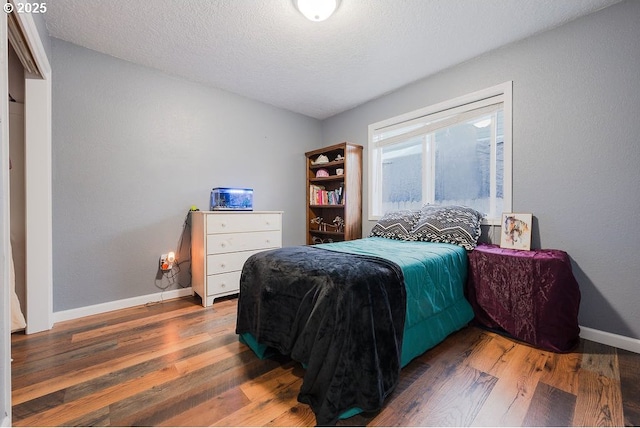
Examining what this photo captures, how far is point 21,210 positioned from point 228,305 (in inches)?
66.9

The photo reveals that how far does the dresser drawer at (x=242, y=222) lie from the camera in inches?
94.4

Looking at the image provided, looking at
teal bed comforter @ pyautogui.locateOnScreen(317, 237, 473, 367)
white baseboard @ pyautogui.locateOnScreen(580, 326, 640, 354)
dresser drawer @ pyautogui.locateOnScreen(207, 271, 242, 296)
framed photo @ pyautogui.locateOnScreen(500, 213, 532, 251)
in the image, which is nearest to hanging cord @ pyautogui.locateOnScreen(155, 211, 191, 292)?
dresser drawer @ pyautogui.locateOnScreen(207, 271, 242, 296)

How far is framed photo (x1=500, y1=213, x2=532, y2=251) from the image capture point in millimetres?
1968

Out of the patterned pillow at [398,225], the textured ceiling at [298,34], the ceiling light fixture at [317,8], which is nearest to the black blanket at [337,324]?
the patterned pillow at [398,225]

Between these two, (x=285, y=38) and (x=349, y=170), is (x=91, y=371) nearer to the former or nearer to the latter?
(x=285, y=38)

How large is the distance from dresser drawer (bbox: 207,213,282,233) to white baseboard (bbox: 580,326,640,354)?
8.69 feet

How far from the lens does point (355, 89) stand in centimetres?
292

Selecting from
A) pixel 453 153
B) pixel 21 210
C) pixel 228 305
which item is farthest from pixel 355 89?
pixel 21 210

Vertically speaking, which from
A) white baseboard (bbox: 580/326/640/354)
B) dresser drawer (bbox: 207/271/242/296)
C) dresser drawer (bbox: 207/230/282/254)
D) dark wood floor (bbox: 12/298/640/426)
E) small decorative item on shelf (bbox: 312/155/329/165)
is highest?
small decorative item on shelf (bbox: 312/155/329/165)

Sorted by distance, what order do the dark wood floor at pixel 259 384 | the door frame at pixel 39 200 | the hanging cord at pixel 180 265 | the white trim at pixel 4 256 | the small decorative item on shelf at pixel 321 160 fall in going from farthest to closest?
the small decorative item on shelf at pixel 321 160 → the hanging cord at pixel 180 265 → the door frame at pixel 39 200 → the dark wood floor at pixel 259 384 → the white trim at pixel 4 256

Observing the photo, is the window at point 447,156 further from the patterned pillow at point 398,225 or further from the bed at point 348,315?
the bed at point 348,315

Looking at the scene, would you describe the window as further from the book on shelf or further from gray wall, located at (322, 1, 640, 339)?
the book on shelf

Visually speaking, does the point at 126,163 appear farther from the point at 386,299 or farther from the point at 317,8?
the point at 386,299

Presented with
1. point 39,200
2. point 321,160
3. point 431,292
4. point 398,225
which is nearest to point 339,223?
point 321,160
